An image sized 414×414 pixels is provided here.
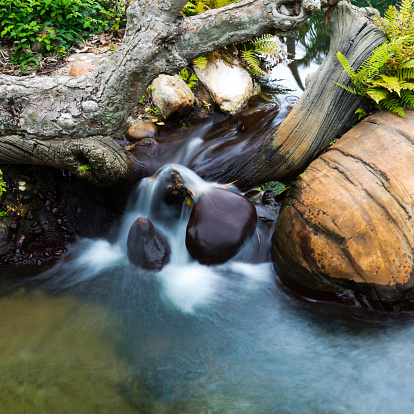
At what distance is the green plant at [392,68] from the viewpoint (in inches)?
141

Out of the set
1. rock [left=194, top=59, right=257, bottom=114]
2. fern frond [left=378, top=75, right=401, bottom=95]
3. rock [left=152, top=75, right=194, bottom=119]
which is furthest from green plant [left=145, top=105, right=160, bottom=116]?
fern frond [left=378, top=75, right=401, bottom=95]

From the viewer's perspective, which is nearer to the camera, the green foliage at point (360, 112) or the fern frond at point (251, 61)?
the green foliage at point (360, 112)

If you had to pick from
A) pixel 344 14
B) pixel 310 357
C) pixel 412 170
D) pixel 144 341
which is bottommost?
pixel 144 341

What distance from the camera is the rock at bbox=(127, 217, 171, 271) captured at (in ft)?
14.3

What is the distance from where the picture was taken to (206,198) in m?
4.36

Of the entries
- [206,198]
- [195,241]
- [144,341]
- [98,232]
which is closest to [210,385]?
[144,341]

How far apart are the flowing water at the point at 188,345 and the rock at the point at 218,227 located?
0.47 ft

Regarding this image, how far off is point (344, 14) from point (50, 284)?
15.0 ft

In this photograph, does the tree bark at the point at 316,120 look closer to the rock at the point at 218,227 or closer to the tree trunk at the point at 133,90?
the tree trunk at the point at 133,90

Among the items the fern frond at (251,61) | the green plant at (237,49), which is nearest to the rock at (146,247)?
the green plant at (237,49)

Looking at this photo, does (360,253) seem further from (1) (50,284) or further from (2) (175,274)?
(1) (50,284)

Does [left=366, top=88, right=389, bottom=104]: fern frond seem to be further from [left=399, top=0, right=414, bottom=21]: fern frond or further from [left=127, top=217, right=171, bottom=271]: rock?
[left=127, top=217, right=171, bottom=271]: rock

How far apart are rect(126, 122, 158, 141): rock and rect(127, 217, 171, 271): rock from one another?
5.65 ft

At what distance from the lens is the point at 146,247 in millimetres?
4379
